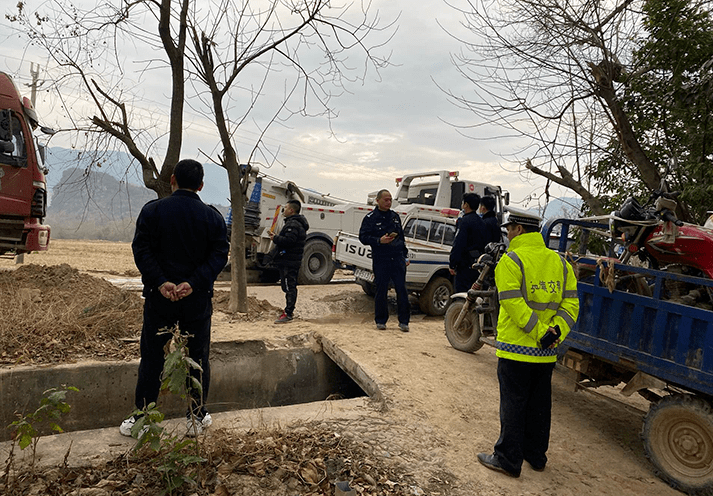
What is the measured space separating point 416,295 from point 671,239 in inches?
254

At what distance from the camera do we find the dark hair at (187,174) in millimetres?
3500

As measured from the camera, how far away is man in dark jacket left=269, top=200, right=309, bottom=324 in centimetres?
719

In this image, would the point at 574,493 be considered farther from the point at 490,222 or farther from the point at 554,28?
the point at 554,28

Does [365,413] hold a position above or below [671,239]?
below

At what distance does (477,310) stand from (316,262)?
25.0 feet

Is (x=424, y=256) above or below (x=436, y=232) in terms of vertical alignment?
below

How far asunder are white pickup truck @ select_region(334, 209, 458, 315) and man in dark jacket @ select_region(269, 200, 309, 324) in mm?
2199

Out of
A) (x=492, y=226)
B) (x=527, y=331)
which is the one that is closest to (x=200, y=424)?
(x=527, y=331)

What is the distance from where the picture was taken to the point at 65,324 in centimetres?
554

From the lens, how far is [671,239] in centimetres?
382

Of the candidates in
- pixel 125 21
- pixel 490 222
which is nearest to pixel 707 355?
pixel 490 222

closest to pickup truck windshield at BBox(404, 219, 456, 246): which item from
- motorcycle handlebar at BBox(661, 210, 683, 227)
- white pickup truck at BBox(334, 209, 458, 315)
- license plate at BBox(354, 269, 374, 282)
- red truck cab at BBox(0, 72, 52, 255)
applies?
white pickup truck at BBox(334, 209, 458, 315)

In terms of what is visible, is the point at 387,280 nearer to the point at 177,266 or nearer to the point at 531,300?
the point at 531,300

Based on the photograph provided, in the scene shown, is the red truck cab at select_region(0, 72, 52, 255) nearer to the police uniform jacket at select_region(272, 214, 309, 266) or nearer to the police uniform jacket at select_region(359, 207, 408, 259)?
the police uniform jacket at select_region(272, 214, 309, 266)
